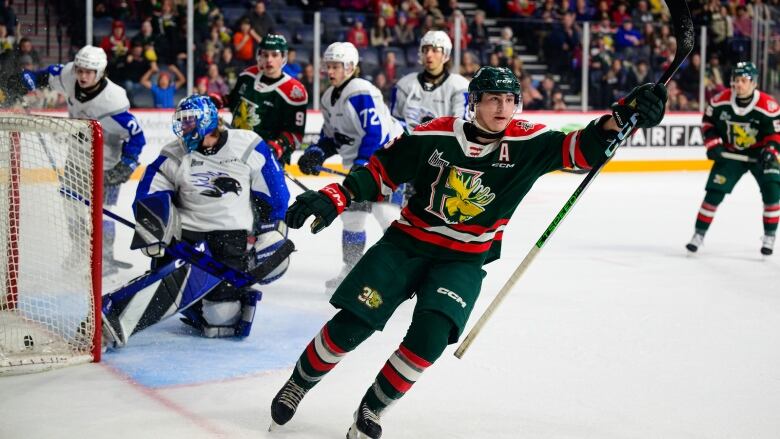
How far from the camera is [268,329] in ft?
12.7

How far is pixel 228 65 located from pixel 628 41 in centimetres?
450

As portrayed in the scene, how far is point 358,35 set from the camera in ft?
32.0

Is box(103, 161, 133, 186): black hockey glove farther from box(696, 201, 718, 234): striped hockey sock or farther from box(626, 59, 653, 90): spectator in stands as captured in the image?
box(626, 59, 653, 90): spectator in stands

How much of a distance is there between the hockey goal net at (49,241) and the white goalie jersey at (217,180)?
345mm

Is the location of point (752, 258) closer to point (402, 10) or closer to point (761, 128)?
point (761, 128)

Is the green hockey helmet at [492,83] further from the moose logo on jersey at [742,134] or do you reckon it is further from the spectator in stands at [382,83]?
the spectator in stands at [382,83]

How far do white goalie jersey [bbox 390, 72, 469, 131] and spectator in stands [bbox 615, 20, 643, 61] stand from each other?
5.83 meters

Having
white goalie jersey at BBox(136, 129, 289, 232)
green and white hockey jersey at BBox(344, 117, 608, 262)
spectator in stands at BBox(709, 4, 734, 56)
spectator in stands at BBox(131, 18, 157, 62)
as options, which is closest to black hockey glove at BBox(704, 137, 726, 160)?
white goalie jersey at BBox(136, 129, 289, 232)

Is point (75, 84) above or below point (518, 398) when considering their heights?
above

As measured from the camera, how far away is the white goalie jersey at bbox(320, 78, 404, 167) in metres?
4.84

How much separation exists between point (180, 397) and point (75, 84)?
266cm

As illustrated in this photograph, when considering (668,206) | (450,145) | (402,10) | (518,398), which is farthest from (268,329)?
(402,10)

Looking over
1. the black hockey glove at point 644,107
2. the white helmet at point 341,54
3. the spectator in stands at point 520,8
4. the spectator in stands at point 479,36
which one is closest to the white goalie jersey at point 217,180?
the white helmet at point 341,54

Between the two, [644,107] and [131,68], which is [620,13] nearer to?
[131,68]
